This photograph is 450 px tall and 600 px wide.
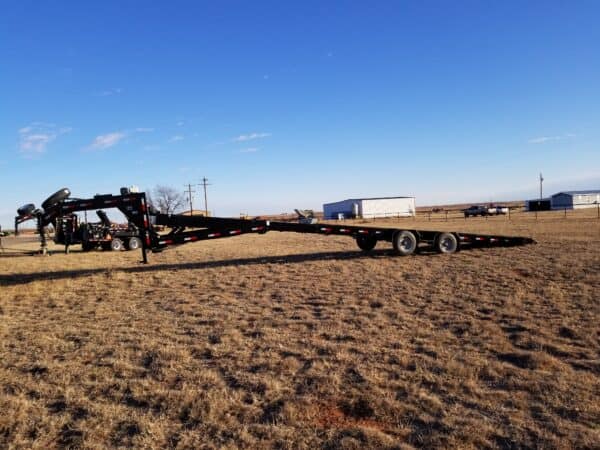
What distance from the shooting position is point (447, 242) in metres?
14.7

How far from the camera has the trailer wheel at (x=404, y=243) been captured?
14.3 metres

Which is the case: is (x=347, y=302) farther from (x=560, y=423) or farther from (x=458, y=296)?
(x=560, y=423)

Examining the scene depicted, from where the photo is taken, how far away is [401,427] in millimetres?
3596

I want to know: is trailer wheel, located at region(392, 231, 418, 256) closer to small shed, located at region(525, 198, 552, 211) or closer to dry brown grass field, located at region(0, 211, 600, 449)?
dry brown grass field, located at region(0, 211, 600, 449)

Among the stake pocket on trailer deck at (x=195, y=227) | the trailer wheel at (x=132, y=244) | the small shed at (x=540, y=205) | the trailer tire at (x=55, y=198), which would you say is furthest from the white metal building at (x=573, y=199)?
the trailer tire at (x=55, y=198)

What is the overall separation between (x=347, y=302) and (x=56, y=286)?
795 centimetres

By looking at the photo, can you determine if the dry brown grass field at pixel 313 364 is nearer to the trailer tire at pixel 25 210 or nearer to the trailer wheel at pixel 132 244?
the trailer tire at pixel 25 210

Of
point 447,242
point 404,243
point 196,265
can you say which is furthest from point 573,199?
point 196,265

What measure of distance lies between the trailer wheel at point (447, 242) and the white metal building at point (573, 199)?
235ft

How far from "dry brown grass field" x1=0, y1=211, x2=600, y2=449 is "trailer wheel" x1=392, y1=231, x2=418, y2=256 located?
379 centimetres

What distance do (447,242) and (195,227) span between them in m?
8.44

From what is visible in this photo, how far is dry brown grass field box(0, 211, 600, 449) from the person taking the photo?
3.59 metres

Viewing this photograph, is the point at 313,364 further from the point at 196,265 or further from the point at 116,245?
the point at 116,245

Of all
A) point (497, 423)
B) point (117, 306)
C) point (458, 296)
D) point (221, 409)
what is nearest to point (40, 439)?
point (221, 409)
